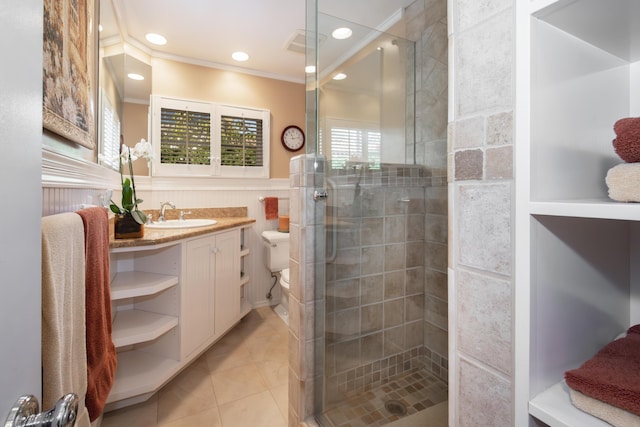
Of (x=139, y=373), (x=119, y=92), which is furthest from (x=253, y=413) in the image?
(x=119, y=92)

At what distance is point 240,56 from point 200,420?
116 inches

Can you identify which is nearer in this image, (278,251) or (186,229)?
(186,229)

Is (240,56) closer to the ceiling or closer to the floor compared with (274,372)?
closer to the ceiling

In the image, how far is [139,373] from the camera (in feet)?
5.98

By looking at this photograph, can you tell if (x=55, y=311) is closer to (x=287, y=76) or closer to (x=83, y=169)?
(x=83, y=169)

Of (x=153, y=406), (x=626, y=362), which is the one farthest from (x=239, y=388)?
(x=626, y=362)

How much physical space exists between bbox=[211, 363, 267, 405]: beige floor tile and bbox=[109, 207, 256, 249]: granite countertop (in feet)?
3.26

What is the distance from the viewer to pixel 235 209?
10.4 ft

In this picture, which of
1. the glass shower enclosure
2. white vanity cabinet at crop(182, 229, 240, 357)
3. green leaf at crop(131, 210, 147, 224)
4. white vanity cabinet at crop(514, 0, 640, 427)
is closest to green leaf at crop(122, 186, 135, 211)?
green leaf at crop(131, 210, 147, 224)

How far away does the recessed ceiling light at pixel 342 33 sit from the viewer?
162cm

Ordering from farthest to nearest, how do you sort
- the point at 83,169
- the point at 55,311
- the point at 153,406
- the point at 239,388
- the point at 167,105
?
the point at 167,105, the point at 239,388, the point at 153,406, the point at 83,169, the point at 55,311

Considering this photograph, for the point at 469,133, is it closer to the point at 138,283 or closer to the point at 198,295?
the point at 138,283

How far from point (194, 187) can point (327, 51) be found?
2004mm

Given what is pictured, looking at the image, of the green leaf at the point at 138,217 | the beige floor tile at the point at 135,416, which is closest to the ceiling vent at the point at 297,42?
the green leaf at the point at 138,217
